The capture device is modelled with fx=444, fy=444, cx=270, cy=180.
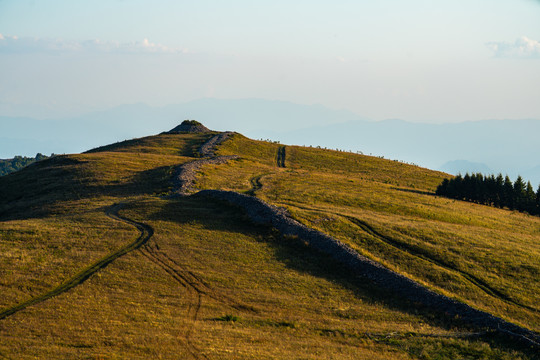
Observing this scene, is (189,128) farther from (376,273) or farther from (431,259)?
(376,273)

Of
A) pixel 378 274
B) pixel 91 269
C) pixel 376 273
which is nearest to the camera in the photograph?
pixel 91 269

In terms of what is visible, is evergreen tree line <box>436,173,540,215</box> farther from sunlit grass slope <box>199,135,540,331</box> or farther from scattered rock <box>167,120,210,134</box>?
scattered rock <box>167,120,210,134</box>

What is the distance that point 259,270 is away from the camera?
40562mm

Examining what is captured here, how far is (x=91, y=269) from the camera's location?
37.1 meters

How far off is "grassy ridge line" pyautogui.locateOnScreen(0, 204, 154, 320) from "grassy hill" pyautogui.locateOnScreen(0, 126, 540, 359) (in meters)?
0.16

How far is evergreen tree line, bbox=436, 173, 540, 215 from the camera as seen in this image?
309ft

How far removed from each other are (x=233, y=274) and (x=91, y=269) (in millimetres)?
11901

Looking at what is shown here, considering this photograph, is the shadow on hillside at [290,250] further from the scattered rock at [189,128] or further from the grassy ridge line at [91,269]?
the scattered rock at [189,128]

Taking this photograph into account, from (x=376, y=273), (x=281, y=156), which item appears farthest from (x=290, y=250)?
(x=281, y=156)

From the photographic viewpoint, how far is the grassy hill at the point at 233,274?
27.2m

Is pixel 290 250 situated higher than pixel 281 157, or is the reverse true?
pixel 281 157

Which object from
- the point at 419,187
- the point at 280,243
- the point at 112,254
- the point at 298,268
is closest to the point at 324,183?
the point at 419,187

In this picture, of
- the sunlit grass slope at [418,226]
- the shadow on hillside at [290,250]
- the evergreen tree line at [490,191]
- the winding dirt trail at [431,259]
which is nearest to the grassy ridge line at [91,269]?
the shadow on hillside at [290,250]

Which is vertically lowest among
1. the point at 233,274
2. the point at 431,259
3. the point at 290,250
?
the point at 233,274
